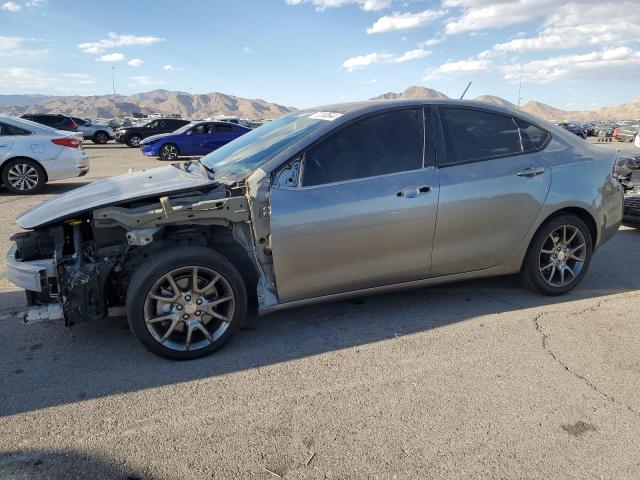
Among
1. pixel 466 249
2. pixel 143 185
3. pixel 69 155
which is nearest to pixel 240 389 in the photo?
pixel 143 185

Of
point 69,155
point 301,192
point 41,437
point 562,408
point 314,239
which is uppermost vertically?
point 69,155

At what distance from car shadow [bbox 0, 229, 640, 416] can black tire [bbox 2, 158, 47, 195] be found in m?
5.95

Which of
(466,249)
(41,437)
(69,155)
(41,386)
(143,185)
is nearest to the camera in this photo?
(41,437)

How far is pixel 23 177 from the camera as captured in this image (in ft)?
31.2

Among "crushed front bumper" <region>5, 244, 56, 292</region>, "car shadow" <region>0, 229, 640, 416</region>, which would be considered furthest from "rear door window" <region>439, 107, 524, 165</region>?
"crushed front bumper" <region>5, 244, 56, 292</region>

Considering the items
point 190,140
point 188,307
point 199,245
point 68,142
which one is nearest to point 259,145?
point 199,245

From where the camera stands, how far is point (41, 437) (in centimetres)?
259

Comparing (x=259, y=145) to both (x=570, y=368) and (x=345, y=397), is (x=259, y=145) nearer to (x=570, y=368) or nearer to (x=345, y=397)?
(x=345, y=397)

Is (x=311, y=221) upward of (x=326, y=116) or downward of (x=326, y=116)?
downward

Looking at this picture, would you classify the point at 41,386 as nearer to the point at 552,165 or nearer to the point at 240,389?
the point at 240,389

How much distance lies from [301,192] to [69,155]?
25.8 ft

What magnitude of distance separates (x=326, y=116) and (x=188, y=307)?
6.05ft

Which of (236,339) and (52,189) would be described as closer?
(236,339)

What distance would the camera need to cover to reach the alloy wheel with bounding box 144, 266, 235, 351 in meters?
3.30
